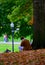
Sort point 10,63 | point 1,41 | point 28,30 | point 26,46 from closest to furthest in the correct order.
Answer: point 10,63 < point 26,46 < point 28,30 < point 1,41

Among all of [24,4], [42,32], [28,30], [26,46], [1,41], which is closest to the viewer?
[42,32]

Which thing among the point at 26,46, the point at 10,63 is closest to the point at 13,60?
the point at 10,63

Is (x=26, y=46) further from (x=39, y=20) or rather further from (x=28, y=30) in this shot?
(x=28, y=30)

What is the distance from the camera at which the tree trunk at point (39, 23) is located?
1028 cm

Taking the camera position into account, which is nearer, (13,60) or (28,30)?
(13,60)

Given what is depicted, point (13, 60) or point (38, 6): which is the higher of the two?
point (38, 6)

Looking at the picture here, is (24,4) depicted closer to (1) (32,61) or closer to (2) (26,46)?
(2) (26,46)

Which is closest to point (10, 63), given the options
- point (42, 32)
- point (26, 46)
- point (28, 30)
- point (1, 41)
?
point (42, 32)

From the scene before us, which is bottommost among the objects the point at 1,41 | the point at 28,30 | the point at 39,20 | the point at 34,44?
the point at 1,41

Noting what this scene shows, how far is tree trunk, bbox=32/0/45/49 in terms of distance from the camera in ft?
33.7

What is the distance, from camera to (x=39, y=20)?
1038 cm

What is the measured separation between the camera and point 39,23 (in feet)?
34.2

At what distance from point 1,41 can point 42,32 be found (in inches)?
1568

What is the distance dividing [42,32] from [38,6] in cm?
91
